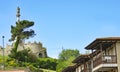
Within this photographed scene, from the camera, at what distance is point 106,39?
6078 centimetres

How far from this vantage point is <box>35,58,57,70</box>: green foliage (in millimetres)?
162250

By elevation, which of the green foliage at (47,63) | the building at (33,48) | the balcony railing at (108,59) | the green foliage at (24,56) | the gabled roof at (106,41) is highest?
the building at (33,48)

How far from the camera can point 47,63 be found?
6403 inches

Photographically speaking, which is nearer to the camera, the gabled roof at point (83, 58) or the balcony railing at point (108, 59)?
the balcony railing at point (108, 59)

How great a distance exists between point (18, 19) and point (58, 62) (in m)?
19.2

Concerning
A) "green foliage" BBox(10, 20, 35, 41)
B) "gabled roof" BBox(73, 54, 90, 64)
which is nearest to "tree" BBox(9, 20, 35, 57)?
"green foliage" BBox(10, 20, 35, 41)

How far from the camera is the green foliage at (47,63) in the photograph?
162250mm

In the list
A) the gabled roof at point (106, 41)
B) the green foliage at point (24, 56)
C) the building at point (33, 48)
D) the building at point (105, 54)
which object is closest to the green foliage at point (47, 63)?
the green foliage at point (24, 56)

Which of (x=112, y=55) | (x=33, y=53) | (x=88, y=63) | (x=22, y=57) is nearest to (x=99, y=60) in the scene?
(x=112, y=55)

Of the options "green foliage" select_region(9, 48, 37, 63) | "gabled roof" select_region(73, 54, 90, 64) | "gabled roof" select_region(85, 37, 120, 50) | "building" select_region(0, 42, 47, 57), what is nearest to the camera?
"gabled roof" select_region(85, 37, 120, 50)

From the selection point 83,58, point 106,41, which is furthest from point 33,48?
point 106,41

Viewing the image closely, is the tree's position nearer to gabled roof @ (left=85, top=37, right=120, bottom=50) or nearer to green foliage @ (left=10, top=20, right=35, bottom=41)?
green foliage @ (left=10, top=20, right=35, bottom=41)

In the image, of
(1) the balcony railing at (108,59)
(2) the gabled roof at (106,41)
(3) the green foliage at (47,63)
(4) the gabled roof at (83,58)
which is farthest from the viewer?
(3) the green foliage at (47,63)

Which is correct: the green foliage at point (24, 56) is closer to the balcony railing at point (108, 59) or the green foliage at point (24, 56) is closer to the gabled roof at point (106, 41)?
the gabled roof at point (106, 41)
